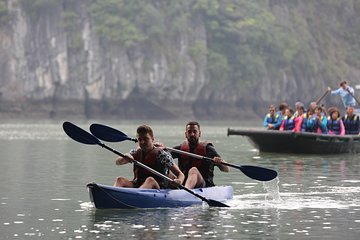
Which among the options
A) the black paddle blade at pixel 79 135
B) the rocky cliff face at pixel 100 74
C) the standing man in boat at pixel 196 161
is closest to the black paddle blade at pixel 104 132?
the black paddle blade at pixel 79 135

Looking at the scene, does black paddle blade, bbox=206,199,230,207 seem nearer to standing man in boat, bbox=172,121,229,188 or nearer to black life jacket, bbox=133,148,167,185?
standing man in boat, bbox=172,121,229,188

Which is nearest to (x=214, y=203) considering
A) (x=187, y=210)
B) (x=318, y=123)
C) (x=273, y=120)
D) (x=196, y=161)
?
(x=187, y=210)

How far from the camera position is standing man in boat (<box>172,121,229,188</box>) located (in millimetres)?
17891

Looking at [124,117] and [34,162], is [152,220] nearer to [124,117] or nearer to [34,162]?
[34,162]

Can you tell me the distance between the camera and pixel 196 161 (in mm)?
18281

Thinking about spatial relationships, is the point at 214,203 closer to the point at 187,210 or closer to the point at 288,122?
the point at 187,210

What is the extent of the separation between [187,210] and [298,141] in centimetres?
1469

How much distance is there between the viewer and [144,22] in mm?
99000

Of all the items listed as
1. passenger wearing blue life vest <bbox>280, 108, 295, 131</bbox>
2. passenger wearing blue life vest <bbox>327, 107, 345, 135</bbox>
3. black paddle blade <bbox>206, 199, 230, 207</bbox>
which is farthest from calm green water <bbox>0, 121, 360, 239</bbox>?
passenger wearing blue life vest <bbox>327, 107, 345, 135</bbox>

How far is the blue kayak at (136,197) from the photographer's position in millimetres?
16594

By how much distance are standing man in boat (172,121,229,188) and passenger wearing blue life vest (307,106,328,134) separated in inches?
541

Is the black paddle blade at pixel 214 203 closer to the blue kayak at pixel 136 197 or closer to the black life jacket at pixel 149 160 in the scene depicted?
the blue kayak at pixel 136 197

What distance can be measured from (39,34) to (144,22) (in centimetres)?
909

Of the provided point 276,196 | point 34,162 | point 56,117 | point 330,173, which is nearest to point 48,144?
point 34,162
